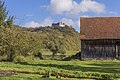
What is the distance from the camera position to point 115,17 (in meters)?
66.2

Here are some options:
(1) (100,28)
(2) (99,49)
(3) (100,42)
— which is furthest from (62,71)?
(1) (100,28)

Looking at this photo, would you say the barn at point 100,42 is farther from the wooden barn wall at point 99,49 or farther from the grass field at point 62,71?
the grass field at point 62,71

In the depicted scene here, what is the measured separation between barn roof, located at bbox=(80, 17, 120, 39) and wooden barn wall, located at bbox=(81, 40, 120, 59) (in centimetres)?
90

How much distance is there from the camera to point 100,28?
2532 inches

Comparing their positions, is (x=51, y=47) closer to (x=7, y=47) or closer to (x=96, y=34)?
(x=96, y=34)

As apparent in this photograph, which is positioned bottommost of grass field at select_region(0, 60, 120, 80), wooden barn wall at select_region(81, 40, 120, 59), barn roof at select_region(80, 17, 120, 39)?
grass field at select_region(0, 60, 120, 80)

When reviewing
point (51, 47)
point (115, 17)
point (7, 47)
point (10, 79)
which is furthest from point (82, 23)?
point (10, 79)

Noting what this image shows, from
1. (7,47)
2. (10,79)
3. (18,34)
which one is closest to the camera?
(10,79)

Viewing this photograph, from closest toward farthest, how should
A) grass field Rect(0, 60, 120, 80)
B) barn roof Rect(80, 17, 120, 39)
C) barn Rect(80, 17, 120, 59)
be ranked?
grass field Rect(0, 60, 120, 80)
barn Rect(80, 17, 120, 59)
barn roof Rect(80, 17, 120, 39)

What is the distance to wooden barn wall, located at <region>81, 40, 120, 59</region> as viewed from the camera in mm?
61906

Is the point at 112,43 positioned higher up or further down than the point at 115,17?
further down

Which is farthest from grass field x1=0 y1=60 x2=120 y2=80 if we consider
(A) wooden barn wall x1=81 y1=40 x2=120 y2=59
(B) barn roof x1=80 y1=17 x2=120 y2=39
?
(B) barn roof x1=80 y1=17 x2=120 y2=39

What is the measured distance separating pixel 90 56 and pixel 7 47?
15264mm

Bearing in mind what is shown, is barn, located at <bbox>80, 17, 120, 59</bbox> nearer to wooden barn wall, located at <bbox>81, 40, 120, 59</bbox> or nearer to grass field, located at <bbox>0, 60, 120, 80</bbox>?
wooden barn wall, located at <bbox>81, 40, 120, 59</bbox>
